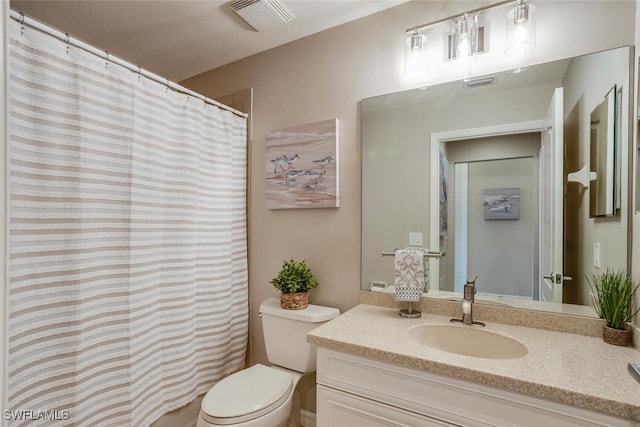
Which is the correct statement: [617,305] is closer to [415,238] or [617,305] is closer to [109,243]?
[415,238]

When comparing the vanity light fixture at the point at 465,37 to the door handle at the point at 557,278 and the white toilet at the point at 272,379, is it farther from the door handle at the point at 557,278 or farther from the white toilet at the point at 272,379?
the white toilet at the point at 272,379

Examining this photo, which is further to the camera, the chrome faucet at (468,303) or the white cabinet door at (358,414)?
the chrome faucet at (468,303)

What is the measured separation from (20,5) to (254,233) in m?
1.71

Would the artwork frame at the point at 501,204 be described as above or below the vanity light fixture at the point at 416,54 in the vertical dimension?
below

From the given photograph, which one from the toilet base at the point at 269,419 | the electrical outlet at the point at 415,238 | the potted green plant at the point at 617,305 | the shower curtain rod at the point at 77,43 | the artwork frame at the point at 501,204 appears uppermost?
the shower curtain rod at the point at 77,43

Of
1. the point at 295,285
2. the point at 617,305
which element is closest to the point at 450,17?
the point at 617,305

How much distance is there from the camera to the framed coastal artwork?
1.85 m

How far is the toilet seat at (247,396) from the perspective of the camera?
4.38 ft

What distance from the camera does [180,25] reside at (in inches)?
72.2

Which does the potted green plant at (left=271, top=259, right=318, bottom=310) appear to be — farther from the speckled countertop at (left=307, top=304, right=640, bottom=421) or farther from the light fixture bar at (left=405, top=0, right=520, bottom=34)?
the light fixture bar at (left=405, top=0, right=520, bottom=34)

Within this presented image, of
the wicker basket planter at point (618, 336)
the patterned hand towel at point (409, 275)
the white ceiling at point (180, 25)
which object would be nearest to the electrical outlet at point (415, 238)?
the patterned hand towel at point (409, 275)

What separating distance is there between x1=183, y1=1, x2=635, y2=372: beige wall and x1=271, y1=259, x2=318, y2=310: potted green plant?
0.11 meters

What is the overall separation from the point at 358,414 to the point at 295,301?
2.28 feet

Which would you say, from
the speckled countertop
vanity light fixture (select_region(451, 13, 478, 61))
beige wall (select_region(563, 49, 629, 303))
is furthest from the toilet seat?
vanity light fixture (select_region(451, 13, 478, 61))
